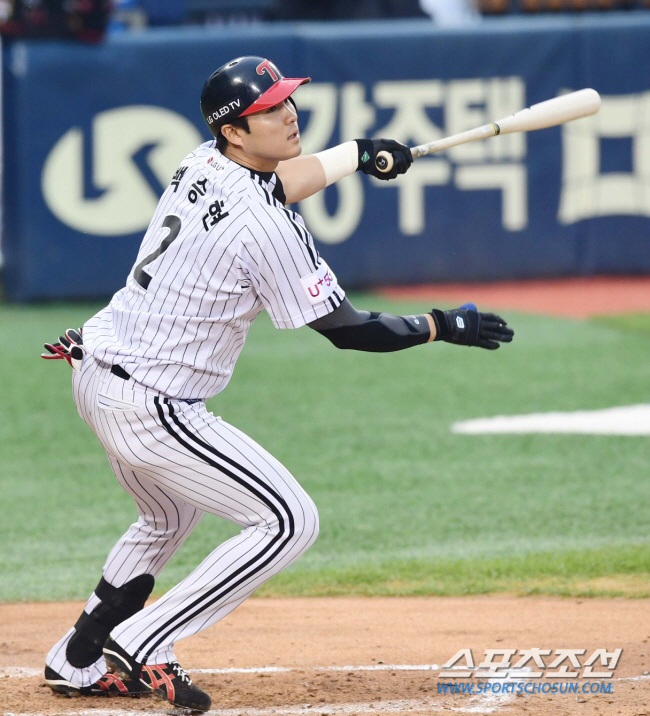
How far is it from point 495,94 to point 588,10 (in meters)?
2.19

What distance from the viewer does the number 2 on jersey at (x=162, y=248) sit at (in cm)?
321

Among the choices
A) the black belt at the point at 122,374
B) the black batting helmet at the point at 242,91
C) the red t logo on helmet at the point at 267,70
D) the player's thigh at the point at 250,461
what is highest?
the red t logo on helmet at the point at 267,70

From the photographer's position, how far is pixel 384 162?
380 cm

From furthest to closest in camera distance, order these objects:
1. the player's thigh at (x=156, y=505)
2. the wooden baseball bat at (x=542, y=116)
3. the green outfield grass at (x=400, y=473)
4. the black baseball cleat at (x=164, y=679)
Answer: the green outfield grass at (x=400, y=473), the wooden baseball bat at (x=542, y=116), the player's thigh at (x=156, y=505), the black baseball cleat at (x=164, y=679)

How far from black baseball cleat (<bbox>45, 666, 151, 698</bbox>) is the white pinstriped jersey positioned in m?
0.94

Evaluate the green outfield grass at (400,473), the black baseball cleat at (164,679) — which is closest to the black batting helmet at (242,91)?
the black baseball cleat at (164,679)

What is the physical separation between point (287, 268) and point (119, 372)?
1.83 feet

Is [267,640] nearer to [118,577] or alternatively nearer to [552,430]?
[118,577]

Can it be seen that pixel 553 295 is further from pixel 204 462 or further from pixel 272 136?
pixel 204 462

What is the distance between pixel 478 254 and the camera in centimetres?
1233

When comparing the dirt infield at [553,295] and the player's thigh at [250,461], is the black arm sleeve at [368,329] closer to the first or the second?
the player's thigh at [250,461]

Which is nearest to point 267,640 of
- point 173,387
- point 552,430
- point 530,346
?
point 173,387

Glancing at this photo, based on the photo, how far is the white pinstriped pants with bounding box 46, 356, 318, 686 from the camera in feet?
10.5

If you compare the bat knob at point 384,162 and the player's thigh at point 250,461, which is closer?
the player's thigh at point 250,461
